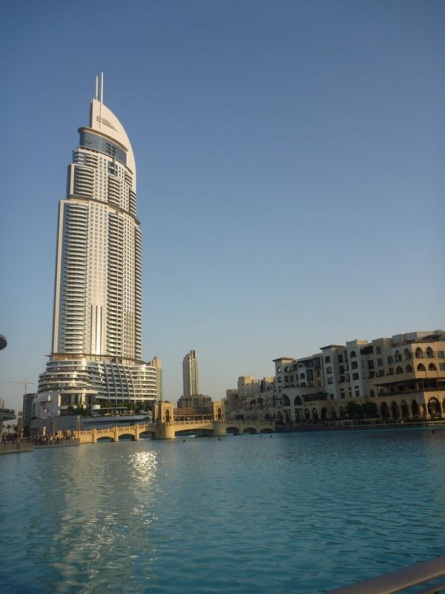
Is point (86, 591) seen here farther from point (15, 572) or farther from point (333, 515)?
point (333, 515)

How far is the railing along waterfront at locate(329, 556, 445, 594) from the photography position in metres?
3.67

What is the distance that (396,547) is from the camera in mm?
16000

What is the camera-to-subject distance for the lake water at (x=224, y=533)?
46.3 ft

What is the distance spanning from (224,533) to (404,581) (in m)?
16.9

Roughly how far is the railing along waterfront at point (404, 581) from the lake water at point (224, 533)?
1003 centimetres

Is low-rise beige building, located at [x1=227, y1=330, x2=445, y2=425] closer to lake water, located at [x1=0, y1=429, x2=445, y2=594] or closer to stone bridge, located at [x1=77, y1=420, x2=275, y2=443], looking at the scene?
stone bridge, located at [x1=77, y1=420, x2=275, y2=443]

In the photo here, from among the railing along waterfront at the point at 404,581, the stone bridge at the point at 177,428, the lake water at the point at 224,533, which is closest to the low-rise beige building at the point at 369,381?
the stone bridge at the point at 177,428

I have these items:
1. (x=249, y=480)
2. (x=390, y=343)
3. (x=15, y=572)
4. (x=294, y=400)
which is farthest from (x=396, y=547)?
(x=294, y=400)

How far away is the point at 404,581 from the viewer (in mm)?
3822

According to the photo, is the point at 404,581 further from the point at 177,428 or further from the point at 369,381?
the point at 177,428

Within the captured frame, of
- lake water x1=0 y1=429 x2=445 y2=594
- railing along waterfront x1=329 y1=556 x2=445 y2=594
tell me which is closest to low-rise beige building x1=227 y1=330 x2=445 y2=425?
lake water x1=0 y1=429 x2=445 y2=594

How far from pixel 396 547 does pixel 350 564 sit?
2356mm

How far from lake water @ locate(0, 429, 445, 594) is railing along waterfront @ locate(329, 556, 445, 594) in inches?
395

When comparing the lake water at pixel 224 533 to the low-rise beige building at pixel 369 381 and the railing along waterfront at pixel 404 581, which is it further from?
the low-rise beige building at pixel 369 381
